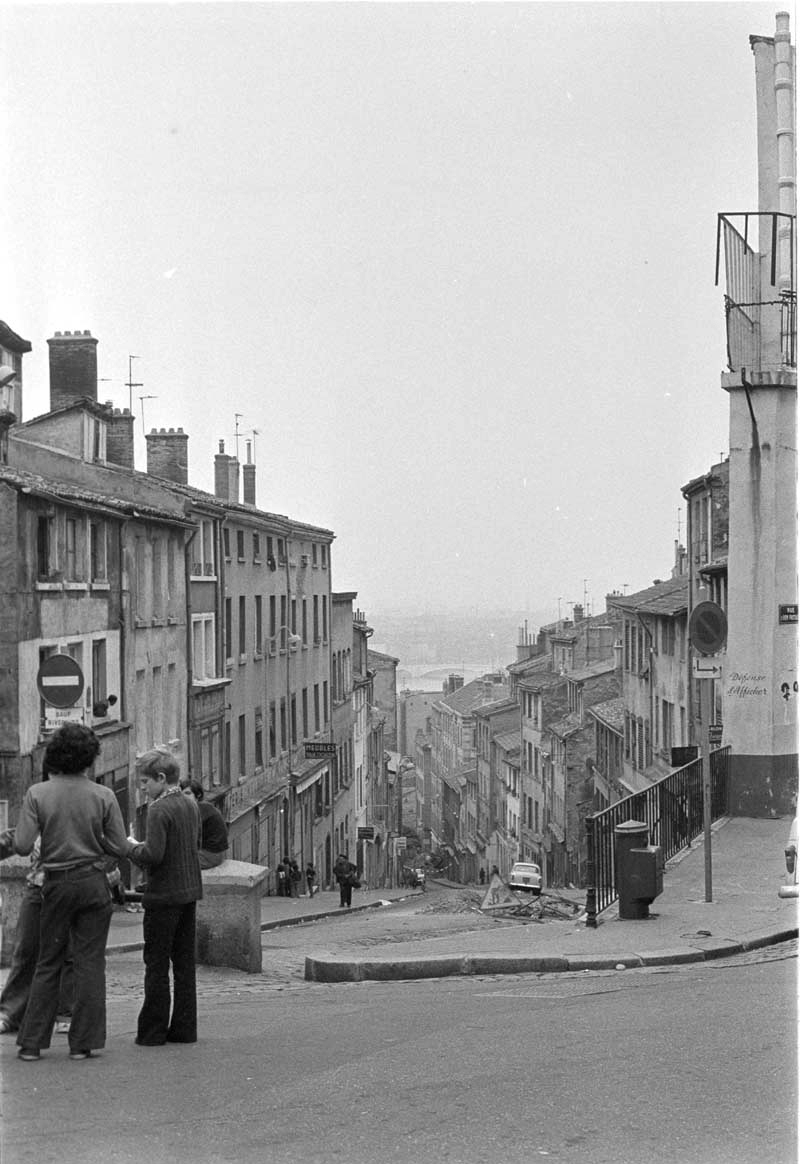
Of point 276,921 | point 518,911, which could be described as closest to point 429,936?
point 518,911

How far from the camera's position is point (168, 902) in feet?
26.4

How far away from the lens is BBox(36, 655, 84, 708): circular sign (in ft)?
42.9

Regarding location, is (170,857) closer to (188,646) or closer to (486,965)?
(486,965)

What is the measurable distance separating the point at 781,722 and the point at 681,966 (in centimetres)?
953

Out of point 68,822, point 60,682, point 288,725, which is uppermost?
point 60,682

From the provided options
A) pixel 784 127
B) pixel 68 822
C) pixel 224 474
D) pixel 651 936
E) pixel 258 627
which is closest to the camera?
pixel 68 822

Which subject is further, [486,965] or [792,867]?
[792,867]

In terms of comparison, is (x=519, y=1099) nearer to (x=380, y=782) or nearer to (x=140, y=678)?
(x=140, y=678)

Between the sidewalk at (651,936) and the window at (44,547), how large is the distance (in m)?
11.1

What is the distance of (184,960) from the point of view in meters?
8.12

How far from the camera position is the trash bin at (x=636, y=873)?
14.3 meters

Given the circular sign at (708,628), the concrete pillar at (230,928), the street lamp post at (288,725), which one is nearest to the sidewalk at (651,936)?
the concrete pillar at (230,928)

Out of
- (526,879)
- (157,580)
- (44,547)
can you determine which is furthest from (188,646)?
(526,879)

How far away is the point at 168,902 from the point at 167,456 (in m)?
42.6
